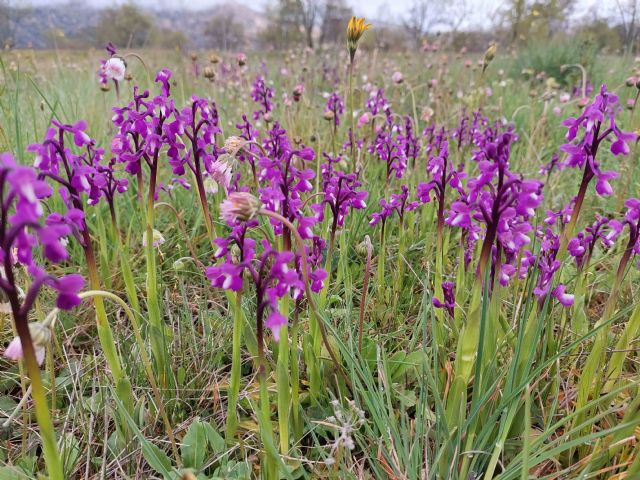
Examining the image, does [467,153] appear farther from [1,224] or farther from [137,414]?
[1,224]

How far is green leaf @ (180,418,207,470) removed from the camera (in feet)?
4.68

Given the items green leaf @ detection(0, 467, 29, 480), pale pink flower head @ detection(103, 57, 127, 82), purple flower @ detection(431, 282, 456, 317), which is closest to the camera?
green leaf @ detection(0, 467, 29, 480)

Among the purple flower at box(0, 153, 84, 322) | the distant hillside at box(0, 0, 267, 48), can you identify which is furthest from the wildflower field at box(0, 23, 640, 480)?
the distant hillside at box(0, 0, 267, 48)

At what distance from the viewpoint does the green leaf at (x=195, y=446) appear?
1428mm

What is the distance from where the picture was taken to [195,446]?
4.71 ft

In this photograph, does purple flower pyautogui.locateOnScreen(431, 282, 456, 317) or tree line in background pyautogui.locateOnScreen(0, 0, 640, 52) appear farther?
tree line in background pyautogui.locateOnScreen(0, 0, 640, 52)

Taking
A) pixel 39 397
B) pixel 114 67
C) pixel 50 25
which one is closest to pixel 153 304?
pixel 39 397

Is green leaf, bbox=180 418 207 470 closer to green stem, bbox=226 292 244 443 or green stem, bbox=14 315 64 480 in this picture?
green stem, bbox=226 292 244 443

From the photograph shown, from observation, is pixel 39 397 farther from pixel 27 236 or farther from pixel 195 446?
→ pixel 195 446

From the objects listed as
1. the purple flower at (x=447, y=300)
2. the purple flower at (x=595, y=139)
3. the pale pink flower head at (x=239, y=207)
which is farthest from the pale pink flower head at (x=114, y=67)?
the purple flower at (x=595, y=139)

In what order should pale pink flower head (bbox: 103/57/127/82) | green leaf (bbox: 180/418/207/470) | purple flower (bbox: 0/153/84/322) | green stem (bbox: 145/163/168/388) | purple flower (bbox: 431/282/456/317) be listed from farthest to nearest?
pale pink flower head (bbox: 103/57/127/82)
purple flower (bbox: 431/282/456/317)
green stem (bbox: 145/163/168/388)
green leaf (bbox: 180/418/207/470)
purple flower (bbox: 0/153/84/322)

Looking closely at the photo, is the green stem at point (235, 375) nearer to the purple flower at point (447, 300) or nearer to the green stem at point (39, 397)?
the green stem at point (39, 397)

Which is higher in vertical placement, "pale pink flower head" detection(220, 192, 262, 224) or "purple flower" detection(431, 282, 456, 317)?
"pale pink flower head" detection(220, 192, 262, 224)

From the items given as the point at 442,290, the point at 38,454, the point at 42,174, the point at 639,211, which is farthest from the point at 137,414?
the point at 639,211
